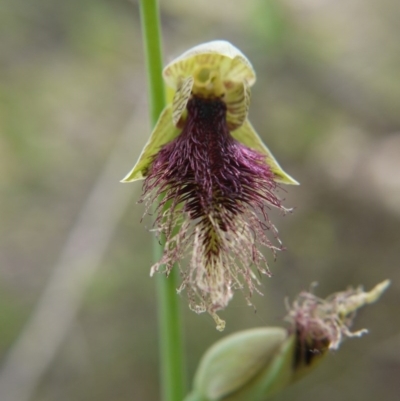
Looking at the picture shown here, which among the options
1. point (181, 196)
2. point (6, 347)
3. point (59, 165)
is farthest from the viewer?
point (59, 165)

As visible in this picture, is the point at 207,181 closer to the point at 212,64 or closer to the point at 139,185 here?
the point at 212,64

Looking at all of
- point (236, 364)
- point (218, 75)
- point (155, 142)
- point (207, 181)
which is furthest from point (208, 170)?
point (236, 364)

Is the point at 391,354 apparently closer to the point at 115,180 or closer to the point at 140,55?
the point at 115,180

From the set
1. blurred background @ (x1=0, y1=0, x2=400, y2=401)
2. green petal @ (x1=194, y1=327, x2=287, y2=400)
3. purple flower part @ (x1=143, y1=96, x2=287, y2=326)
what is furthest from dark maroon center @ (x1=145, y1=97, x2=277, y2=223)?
blurred background @ (x1=0, y1=0, x2=400, y2=401)

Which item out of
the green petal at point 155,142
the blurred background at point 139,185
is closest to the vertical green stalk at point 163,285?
the green petal at point 155,142

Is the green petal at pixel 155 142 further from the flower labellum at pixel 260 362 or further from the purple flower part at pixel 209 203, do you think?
the flower labellum at pixel 260 362

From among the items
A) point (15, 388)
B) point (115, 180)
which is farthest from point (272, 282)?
point (15, 388)
